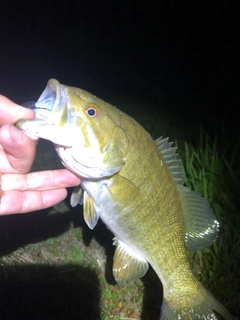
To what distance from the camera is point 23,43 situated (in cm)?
743

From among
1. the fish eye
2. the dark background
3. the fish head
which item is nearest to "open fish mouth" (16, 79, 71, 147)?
the fish head

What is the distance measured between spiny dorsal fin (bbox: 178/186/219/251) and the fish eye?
759mm

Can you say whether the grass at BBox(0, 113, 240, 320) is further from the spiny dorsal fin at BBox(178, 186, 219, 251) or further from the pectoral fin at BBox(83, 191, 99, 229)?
the pectoral fin at BBox(83, 191, 99, 229)

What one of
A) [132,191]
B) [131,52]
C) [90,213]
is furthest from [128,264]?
[131,52]

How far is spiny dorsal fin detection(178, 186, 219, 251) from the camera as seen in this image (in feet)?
7.41

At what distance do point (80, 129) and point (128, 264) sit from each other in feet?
3.04

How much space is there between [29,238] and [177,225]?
1.63 meters

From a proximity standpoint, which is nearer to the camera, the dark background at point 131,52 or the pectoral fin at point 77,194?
the pectoral fin at point 77,194

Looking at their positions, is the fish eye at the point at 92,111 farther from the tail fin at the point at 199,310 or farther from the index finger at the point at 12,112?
the tail fin at the point at 199,310

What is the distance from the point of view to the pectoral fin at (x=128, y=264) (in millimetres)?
2332

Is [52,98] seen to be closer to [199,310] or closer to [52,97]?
[52,97]

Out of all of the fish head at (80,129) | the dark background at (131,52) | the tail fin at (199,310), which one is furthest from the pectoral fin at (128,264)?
the dark background at (131,52)

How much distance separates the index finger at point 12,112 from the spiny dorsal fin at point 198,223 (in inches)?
40.5

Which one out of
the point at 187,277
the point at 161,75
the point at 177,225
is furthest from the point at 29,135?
the point at 161,75
